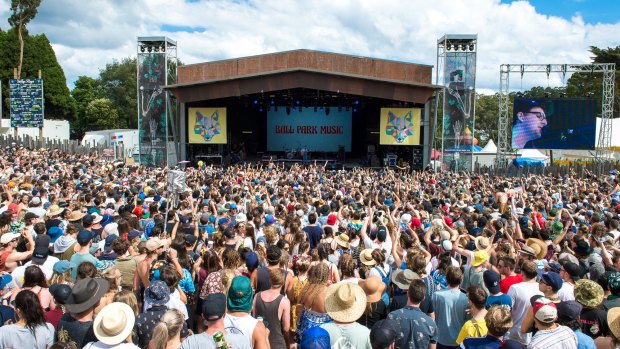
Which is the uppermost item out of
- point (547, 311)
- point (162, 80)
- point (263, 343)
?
point (162, 80)

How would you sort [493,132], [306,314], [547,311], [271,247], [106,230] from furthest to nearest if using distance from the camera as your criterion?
1. [493,132]
2. [106,230]
3. [271,247]
4. [306,314]
5. [547,311]

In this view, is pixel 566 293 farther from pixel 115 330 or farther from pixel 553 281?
pixel 115 330

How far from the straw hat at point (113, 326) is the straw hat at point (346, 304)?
4.49 ft

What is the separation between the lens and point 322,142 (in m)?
33.9

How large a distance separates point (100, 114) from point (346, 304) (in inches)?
2273

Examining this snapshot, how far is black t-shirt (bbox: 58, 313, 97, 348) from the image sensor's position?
146 inches

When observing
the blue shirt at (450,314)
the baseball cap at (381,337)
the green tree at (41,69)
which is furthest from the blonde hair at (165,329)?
the green tree at (41,69)

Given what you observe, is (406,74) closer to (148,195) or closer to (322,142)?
(322,142)

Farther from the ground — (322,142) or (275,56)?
(275,56)

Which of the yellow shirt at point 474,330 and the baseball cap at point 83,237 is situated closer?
the yellow shirt at point 474,330

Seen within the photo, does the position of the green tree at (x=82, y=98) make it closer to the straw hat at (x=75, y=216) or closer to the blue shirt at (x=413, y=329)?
the straw hat at (x=75, y=216)

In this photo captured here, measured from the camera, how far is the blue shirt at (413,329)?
3916mm

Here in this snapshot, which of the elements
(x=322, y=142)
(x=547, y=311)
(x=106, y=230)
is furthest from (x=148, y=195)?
(x=322, y=142)

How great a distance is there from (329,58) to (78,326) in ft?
82.9
